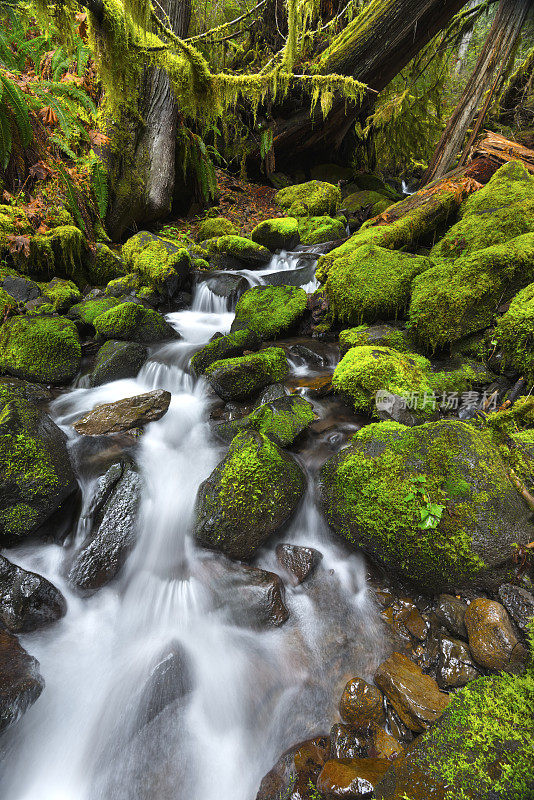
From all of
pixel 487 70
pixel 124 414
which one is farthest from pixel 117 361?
pixel 487 70

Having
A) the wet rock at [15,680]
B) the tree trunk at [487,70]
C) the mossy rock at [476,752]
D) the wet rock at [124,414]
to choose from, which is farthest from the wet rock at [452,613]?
the tree trunk at [487,70]

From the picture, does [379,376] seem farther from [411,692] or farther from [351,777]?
[351,777]

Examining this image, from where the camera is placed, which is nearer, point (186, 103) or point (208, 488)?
point (208, 488)

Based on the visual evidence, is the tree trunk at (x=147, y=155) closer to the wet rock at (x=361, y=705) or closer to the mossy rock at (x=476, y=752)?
the wet rock at (x=361, y=705)

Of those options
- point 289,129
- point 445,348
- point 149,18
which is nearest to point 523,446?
point 445,348

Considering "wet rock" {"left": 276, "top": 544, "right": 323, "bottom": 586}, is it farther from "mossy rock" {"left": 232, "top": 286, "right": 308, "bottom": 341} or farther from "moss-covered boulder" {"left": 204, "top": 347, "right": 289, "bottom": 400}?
"mossy rock" {"left": 232, "top": 286, "right": 308, "bottom": 341}

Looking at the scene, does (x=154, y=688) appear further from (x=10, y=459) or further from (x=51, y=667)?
(x=10, y=459)

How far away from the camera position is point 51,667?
2.41 meters

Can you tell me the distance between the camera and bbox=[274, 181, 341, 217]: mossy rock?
1083cm

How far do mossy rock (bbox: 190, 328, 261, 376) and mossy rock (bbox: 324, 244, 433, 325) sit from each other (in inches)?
58.5

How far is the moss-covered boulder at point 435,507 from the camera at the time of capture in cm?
246

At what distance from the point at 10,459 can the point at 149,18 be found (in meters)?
4.33

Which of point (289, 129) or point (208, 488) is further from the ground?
point (289, 129)

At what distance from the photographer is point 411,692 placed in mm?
2098
